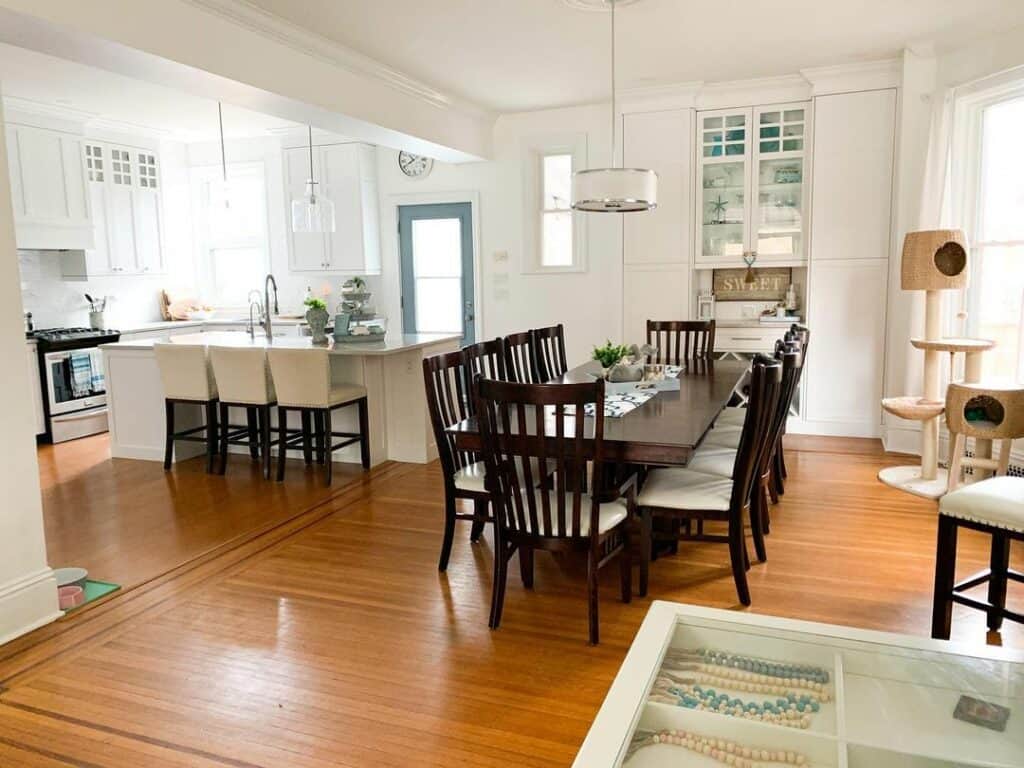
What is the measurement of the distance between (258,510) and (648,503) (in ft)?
8.03

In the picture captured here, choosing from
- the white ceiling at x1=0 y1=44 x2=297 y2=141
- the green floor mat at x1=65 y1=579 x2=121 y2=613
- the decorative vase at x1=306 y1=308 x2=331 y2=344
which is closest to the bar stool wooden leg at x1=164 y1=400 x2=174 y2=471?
the decorative vase at x1=306 y1=308 x2=331 y2=344

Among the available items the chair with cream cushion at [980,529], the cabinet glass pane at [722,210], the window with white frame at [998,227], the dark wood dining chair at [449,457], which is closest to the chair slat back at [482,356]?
the dark wood dining chair at [449,457]

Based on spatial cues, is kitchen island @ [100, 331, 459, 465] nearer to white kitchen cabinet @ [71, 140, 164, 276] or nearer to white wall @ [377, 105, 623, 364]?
white wall @ [377, 105, 623, 364]

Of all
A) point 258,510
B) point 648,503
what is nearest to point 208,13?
point 258,510

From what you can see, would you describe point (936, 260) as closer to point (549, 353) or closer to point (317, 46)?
point (549, 353)

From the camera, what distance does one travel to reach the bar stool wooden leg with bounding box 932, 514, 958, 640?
8.62 feet

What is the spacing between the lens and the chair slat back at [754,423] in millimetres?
2885

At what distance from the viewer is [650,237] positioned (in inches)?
252

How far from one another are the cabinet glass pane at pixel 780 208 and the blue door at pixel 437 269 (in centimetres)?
265

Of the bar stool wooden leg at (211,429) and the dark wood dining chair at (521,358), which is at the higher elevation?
the dark wood dining chair at (521,358)

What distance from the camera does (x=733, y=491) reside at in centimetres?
299

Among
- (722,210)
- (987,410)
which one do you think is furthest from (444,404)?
(722,210)

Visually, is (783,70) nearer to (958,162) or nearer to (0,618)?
(958,162)

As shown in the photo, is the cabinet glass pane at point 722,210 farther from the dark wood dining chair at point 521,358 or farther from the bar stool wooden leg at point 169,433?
the bar stool wooden leg at point 169,433
